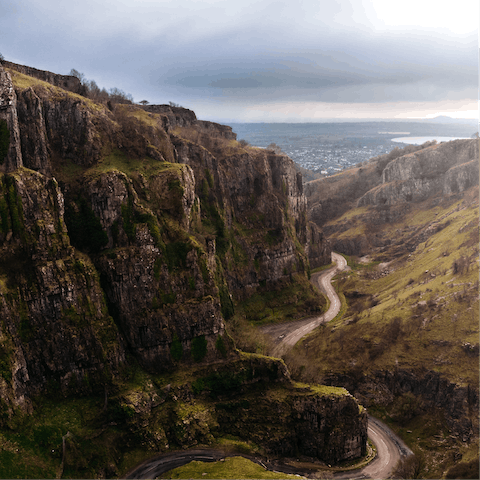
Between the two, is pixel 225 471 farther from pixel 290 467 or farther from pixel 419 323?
pixel 419 323

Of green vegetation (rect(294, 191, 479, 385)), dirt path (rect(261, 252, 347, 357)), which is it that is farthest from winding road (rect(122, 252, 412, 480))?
green vegetation (rect(294, 191, 479, 385))

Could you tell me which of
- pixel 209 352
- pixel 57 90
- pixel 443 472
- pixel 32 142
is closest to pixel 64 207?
pixel 32 142

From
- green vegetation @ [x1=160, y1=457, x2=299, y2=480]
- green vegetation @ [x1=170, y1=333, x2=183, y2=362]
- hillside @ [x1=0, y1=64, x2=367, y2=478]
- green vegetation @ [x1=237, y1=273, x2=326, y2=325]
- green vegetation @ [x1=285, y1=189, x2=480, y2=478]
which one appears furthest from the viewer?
green vegetation @ [x1=237, y1=273, x2=326, y2=325]

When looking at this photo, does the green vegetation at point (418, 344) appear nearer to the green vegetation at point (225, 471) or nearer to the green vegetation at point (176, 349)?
the green vegetation at point (225, 471)

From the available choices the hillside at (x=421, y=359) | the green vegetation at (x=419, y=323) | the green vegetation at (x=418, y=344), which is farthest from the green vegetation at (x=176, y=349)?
the green vegetation at (x=419, y=323)

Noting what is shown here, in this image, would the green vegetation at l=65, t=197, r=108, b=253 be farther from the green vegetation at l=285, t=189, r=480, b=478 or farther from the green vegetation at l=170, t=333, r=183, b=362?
the green vegetation at l=285, t=189, r=480, b=478

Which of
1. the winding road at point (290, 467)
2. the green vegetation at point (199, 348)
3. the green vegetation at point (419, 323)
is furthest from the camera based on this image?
the green vegetation at point (419, 323)
